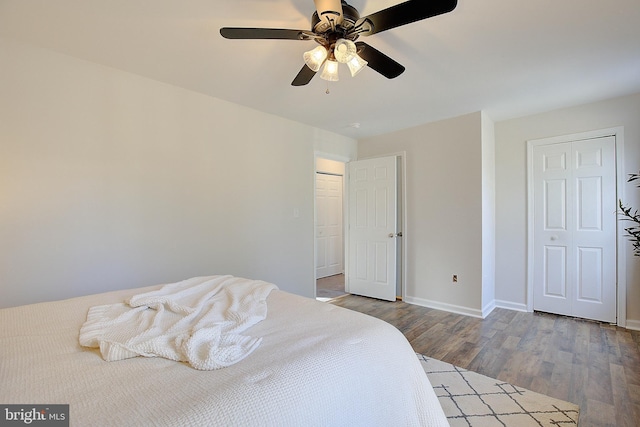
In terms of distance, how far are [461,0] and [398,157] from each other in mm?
2509

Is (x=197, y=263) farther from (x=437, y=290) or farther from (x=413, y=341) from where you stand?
(x=437, y=290)

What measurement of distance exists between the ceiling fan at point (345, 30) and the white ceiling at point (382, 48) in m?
0.26

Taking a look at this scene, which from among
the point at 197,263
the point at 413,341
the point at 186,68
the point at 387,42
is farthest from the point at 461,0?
the point at 197,263

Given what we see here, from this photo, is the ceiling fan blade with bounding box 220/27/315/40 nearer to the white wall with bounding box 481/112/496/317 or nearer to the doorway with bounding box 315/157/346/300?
the white wall with bounding box 481/112/496/317

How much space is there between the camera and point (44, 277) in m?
2.03

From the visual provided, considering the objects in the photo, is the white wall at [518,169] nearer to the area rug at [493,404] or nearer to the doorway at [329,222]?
the area rug at [493,404]

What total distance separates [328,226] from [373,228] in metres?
1.70

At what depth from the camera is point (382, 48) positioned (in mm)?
2070

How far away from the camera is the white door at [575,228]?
3084mm

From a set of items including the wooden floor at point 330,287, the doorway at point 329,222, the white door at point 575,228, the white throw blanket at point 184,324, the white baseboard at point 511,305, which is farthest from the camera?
the doorway at point 329,222

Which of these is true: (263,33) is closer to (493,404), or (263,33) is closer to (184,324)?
(184,324)

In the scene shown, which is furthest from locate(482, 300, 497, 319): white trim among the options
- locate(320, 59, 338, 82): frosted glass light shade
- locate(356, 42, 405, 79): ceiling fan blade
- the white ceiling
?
locate(320, 59, 338, 82): frosted glass light shade

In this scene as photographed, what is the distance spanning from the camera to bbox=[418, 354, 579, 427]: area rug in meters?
1.68

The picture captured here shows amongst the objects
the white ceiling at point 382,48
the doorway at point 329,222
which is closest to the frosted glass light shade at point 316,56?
the white ceiling at point 382,48
